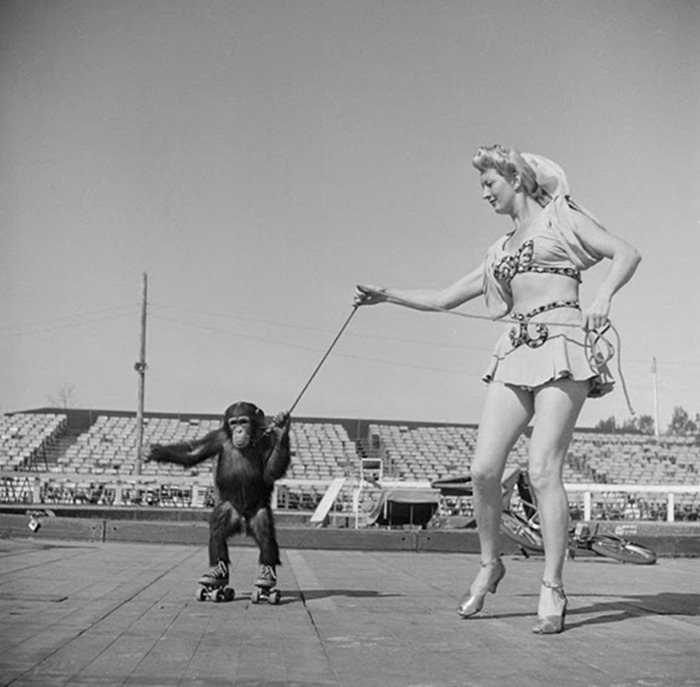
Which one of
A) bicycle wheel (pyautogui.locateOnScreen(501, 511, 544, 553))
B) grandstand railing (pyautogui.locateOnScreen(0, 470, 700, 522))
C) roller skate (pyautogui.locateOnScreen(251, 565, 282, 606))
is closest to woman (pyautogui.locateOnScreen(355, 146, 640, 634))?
roller skate (pyautogui.locateOnScreen(251, 565, 282, 606))

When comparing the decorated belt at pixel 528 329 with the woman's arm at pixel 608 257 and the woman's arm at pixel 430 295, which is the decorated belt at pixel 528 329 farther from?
the woman's arm at pixel 430 295

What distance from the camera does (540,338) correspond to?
153 inches

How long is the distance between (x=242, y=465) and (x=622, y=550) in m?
5.22

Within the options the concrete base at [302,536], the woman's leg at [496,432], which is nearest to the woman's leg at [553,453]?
the woman's leg at [496,432]

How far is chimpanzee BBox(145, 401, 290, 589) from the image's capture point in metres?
4.80

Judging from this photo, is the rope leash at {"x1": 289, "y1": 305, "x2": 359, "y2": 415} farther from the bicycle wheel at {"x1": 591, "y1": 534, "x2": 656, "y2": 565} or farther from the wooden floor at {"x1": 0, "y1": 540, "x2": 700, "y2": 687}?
the bicycle wheel at {"x1": 591, "y1": 534, "x2": 656, "y2": 565}

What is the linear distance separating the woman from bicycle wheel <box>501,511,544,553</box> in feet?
17.7

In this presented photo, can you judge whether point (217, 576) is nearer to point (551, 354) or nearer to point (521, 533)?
point (551, 354)

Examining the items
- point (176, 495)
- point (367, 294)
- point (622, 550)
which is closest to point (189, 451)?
point (367, 294)

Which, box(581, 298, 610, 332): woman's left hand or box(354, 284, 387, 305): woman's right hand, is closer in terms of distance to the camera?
box(581, 298, 610, 332): woman's left hand

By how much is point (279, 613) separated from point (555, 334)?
1.49 meters

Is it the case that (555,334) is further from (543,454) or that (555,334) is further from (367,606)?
(367,606)

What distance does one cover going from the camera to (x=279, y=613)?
4168mm

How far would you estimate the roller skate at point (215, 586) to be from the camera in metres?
4.59
